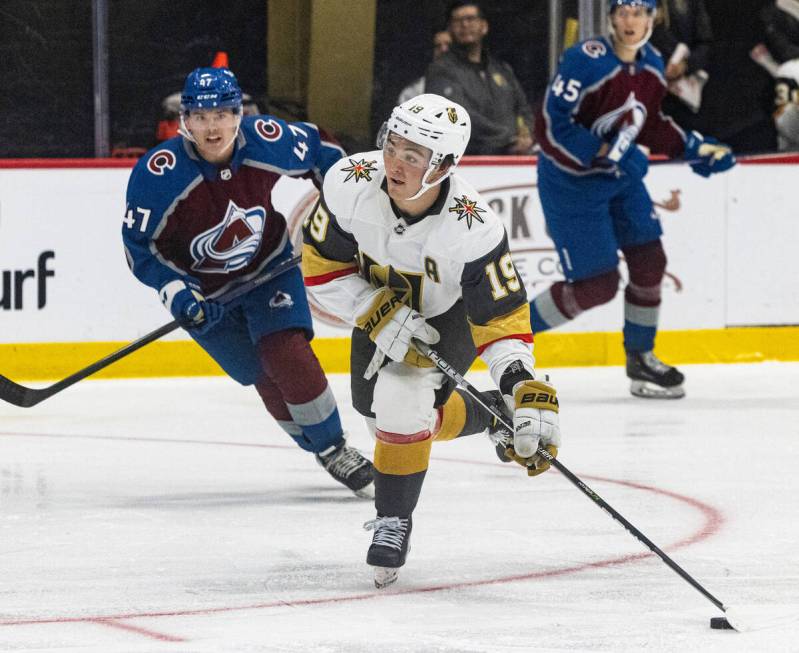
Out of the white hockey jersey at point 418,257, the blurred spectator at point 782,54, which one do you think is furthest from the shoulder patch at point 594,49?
the white hockey jersey at point 418,257

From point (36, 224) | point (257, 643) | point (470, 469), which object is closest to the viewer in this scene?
point (257, 643)

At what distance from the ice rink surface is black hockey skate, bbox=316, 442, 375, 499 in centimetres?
4

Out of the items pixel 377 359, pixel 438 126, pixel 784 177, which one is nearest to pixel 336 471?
pixel 377 359

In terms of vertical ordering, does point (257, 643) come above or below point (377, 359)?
below

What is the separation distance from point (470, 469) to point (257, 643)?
186 centimetres

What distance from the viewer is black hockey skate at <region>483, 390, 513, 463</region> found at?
314 cm

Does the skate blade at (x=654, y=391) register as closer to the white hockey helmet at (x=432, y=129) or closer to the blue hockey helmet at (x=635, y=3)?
the blue hockey helmet at (x=635, y=3)

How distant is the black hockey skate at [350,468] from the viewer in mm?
3930

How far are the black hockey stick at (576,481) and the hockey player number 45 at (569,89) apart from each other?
247 cm

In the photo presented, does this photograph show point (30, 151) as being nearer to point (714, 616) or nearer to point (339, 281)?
point (339, 281)

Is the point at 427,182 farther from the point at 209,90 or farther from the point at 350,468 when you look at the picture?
the point at 350,468

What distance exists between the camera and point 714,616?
2.77m

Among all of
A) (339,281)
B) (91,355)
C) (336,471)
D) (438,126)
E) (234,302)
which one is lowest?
(91,355)

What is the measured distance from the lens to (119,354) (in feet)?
13.8
